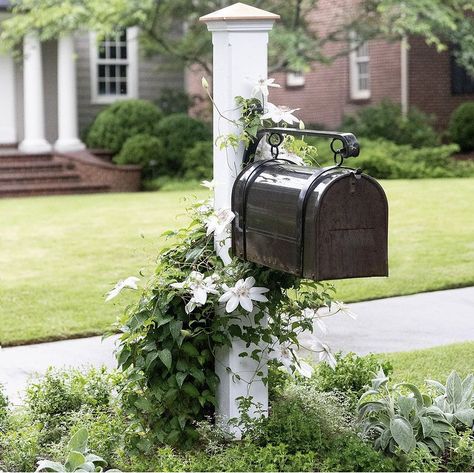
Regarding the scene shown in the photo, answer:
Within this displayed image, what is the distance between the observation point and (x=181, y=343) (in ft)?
14.9

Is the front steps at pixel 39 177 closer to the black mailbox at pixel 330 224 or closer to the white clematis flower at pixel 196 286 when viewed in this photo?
the white clematis flower at pixel 196 286

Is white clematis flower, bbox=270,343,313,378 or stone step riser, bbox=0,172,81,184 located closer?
white clematis flower, bbox=270,343,313,378

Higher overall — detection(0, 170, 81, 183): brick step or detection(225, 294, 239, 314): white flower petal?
detection(225, 294, 239, 314): white flower petal

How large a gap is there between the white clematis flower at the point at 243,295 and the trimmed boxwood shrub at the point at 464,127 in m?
18.1

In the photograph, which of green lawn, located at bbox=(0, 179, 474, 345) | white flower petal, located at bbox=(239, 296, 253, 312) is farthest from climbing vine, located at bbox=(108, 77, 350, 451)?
green lawn, located at bbox=(0, 179, 474, 345)

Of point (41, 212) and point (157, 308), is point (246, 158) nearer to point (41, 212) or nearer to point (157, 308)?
point (157, 308)

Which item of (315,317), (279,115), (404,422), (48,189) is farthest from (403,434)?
(48,189)

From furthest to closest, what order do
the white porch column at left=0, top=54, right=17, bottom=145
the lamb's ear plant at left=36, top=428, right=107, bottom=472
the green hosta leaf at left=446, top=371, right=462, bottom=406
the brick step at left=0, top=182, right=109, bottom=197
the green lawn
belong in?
the white porch column at left=0, top=54, right=17, bottom=145 < the brick step at left=0, top=182, right=109, bottom=197 < the green lawn < the green hosta leaf at left=446, top=371, right=462, bottom=406 < the lamb's ear plant at left=36, top=428, right=107, bottom=472

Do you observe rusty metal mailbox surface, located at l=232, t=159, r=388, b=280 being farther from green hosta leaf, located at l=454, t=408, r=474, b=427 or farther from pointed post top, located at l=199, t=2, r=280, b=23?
green hosta leaf, located at l=454, t=408, r=474, b=427

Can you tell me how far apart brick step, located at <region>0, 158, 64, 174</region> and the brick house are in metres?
6.18

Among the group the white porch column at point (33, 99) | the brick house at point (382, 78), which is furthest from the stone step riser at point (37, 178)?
the brick house at point (382, 78)

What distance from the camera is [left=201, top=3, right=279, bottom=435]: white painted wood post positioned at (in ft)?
15.3

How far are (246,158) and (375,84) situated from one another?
62.9 ft

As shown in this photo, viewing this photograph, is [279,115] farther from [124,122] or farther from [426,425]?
[124,122]
